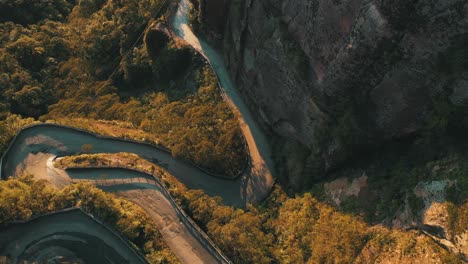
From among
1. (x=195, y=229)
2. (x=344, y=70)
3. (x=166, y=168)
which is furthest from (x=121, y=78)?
(x=344, y=70)

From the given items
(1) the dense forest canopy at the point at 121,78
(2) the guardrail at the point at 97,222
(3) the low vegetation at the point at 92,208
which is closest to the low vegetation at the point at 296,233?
(3) the low vegetation at the point at 92,208

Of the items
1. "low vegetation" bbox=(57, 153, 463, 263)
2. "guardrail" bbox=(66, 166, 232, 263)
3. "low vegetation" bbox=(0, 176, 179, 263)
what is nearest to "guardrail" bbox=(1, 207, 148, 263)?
"low vegetation" bbox=(0, 176, 179, 263)

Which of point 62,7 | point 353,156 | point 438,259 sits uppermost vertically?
point 62,7

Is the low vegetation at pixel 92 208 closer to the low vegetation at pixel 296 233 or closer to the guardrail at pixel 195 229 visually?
the guardrail at pixel 195 229

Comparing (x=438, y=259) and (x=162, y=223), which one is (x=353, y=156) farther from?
(x=162, y=223)

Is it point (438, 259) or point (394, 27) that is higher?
point (394, 27)

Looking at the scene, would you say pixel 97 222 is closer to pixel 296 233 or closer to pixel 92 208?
pixel 92 208

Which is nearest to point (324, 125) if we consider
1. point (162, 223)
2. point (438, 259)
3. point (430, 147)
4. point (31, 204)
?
point (430, 147)
